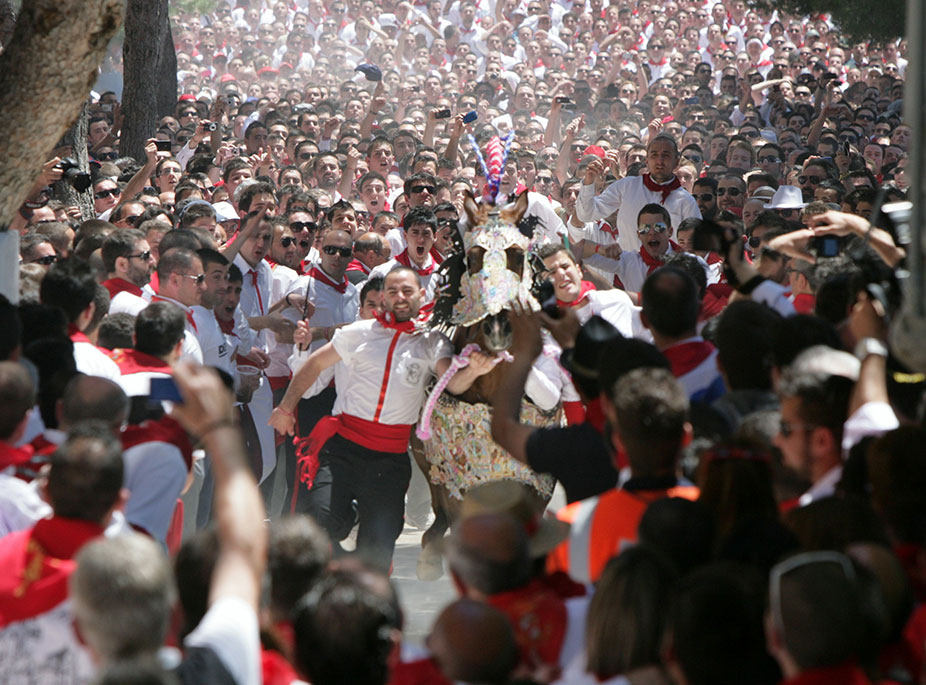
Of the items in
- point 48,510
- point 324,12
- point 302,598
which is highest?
point 302,598

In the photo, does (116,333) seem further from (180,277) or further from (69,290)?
(180,277)

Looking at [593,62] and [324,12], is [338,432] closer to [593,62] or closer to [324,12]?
[593,62]

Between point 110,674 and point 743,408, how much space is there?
2578mm

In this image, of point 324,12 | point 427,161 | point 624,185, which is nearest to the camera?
point 624,185

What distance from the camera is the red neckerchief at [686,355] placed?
4562mm

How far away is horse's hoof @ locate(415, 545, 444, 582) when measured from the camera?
6215mm

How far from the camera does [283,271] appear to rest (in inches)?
324

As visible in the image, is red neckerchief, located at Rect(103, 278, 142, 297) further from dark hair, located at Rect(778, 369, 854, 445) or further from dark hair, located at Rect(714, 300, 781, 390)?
dark hair, located at Rect(778, 369, 854, 445)

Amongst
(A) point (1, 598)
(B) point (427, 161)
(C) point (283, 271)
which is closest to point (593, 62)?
(B) point (427, 161)

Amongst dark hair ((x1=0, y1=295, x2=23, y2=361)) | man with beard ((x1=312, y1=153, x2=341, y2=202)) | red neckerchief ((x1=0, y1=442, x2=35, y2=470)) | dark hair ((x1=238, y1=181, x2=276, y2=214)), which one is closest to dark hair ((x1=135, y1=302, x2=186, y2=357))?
dark hair ((x1=0, y1=295, x2=23, y2=361))

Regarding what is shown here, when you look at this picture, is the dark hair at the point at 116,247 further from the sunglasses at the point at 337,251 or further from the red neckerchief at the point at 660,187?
the red neckerchief at the point at 660,187

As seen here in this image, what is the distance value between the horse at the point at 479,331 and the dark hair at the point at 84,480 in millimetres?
2520

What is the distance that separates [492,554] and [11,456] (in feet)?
5.60

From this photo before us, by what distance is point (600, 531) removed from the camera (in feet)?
11.0
